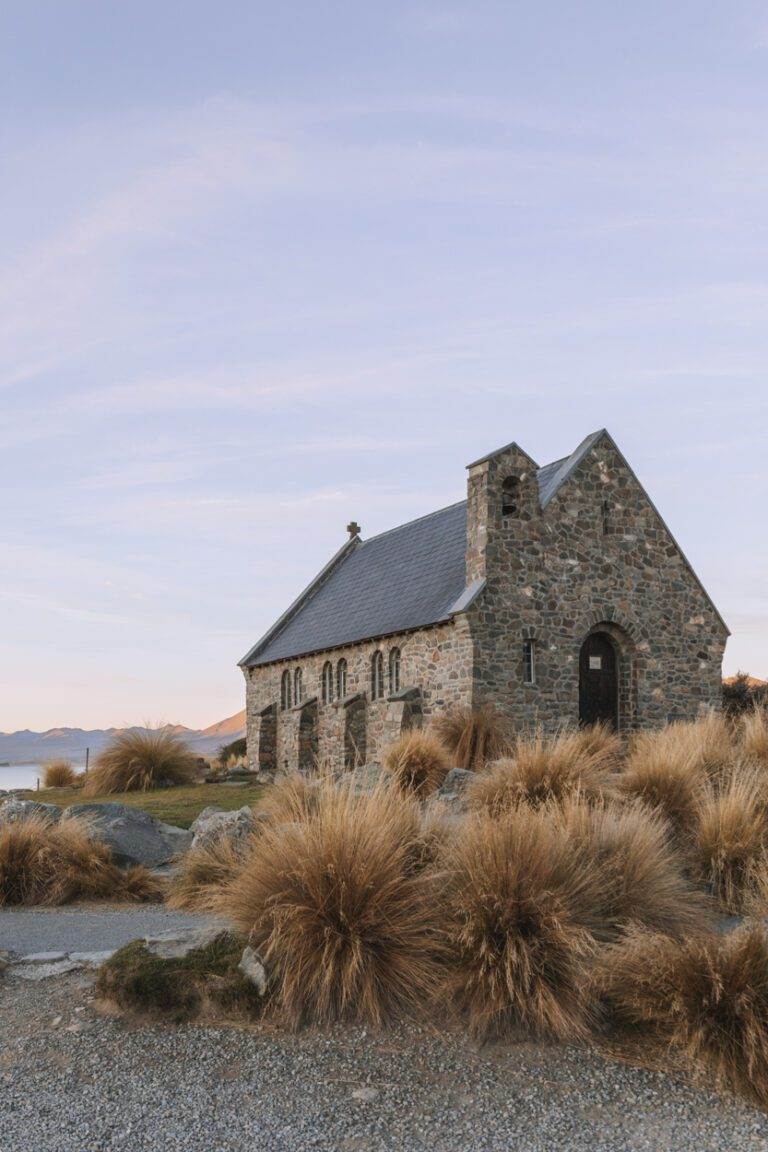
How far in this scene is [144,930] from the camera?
917 cm

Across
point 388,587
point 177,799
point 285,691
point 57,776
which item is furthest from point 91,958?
point 285,691

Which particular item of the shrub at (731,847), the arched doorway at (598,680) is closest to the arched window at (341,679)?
the arched doorway at (598,680)

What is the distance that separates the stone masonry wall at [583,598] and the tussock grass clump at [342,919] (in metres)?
14.2

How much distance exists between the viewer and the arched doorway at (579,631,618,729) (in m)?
23.6

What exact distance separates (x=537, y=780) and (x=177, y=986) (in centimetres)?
516

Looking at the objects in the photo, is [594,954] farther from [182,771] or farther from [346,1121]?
[182,771]

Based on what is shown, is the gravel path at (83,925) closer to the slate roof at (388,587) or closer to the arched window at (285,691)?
the slate roof at (388,587)

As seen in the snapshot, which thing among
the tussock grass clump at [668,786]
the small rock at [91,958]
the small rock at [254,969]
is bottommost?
the small rock at [91,958]

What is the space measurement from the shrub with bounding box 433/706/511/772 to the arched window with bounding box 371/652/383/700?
4969 millimetres

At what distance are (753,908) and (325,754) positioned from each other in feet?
66.4

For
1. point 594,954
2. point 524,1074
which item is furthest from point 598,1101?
point 594,954

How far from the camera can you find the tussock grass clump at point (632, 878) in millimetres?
7285

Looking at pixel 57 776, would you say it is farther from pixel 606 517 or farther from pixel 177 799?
pixel 606 517

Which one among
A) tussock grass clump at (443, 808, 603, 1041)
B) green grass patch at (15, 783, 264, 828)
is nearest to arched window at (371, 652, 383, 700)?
green grass patch at (15, 783, 264, 828)
